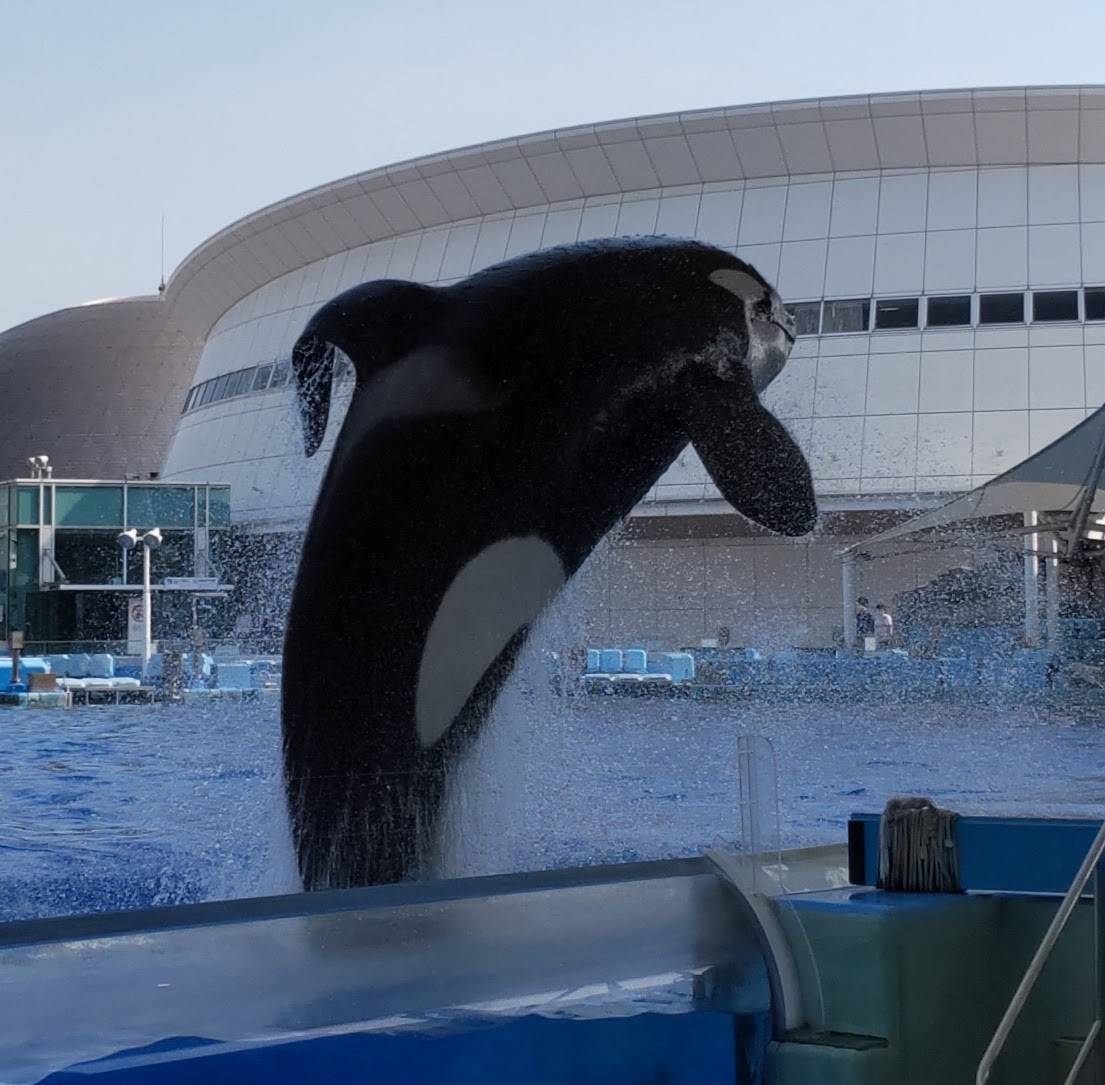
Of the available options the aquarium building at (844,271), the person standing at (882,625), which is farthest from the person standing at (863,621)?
the aquarium building at (844,271)

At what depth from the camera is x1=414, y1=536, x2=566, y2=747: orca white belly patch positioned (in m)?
4.11

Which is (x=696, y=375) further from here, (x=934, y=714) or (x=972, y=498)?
(x=972, y=498)

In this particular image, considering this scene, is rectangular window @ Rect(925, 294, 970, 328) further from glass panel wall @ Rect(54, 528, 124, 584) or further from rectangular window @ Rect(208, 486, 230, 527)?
glass panel wall @ Rect(54, 528, 124, 584)

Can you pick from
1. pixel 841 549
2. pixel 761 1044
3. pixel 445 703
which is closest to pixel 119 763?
pixel 445 703

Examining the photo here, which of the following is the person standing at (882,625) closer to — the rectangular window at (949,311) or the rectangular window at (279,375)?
the rectangular window at (949,311)

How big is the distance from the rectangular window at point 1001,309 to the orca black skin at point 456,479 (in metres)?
34.4

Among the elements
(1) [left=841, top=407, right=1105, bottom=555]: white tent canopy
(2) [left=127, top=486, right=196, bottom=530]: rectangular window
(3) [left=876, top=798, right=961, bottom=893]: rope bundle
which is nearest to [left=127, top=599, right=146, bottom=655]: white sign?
(2) [left=127, top=486, right=196, bottom=530]: rectangular window

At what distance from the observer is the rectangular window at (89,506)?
1480 inches

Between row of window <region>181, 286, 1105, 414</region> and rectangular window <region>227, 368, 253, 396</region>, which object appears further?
rectangular window <region>227, 368, 253, 396</region>

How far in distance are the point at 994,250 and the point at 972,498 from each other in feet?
52.3

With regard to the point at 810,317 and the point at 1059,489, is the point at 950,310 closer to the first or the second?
the point at 810,317

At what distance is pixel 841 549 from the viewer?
38.1 metres

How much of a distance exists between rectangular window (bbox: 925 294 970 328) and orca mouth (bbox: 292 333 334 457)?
3466 cm

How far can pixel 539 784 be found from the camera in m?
5.89
